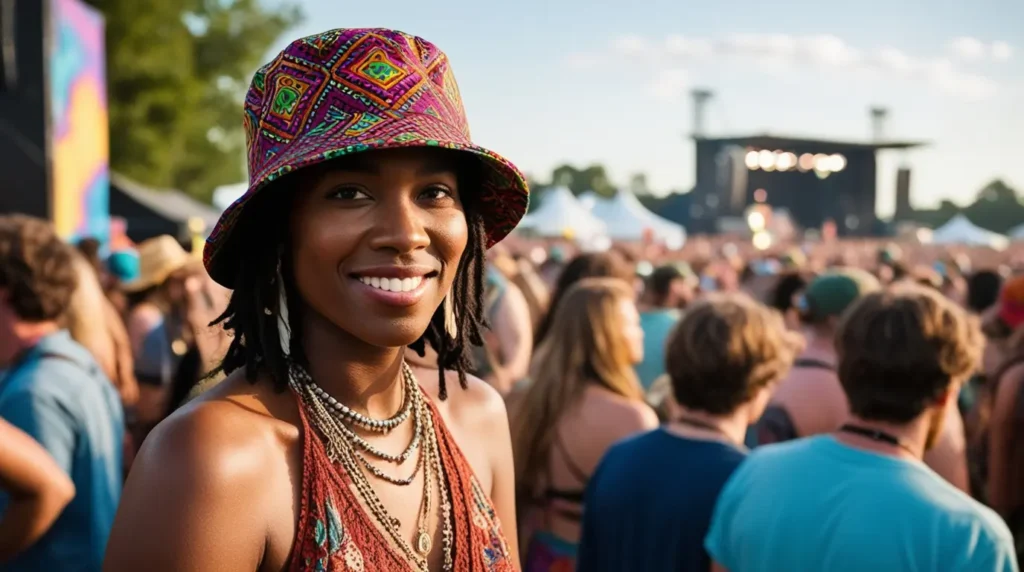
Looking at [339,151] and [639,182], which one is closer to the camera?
[339,151]

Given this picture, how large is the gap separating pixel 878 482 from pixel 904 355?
0.38m

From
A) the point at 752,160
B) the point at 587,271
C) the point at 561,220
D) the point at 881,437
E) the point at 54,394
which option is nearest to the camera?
the point at 881,437

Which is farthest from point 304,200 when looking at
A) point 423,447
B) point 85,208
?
point 85,208

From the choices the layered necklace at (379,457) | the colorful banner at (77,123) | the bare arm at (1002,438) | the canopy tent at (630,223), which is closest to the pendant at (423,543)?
the layered necklace at (379,457)

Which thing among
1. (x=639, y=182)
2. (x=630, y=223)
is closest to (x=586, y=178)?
(x=639, y=182)

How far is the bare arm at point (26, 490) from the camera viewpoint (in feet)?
7.95

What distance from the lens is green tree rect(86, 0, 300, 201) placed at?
85.5 ft

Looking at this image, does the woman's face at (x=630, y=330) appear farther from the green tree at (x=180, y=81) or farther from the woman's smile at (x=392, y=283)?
the green tree at (x=180, y=81)

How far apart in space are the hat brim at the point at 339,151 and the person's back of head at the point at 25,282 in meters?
1.84

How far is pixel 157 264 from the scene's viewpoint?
625 cm

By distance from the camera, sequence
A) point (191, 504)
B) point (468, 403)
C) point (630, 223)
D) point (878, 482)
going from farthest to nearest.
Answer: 1. point (630, 223)
2. point (878, 482)
3. point (468, 403)
4. point (191, 504)

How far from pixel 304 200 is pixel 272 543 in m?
0.47

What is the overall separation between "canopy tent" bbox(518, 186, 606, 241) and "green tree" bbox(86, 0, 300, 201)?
1108 cm

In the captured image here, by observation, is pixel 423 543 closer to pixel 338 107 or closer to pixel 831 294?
pixel 338 107
